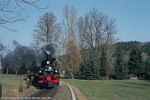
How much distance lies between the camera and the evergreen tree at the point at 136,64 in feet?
209

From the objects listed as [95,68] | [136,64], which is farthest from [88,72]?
[136,64]

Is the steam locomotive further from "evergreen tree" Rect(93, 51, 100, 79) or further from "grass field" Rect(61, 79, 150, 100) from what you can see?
"evergreen tree" Rect(93, 51, 100, 79)

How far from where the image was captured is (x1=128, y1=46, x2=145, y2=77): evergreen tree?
63.6 m

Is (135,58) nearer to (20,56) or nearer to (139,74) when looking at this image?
(139,74)

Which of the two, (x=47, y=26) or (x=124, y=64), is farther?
(x=124, y=64)

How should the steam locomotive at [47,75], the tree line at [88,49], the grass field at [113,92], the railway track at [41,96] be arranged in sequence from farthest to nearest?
1. the tree line at [88,49]
2. the steam locomotive at [47,75]
3. the grass field at [113,92]
4. the railway track at [41,96]

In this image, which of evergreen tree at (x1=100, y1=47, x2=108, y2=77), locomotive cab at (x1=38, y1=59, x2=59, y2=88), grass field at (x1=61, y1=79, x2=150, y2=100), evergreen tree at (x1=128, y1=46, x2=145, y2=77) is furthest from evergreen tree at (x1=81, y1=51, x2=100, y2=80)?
locomotive cab at (x1=38, y1=59, x2=59, y2=88)

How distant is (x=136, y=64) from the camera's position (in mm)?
63781

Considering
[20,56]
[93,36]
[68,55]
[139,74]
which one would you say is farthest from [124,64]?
[20,56]

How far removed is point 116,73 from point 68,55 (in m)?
15.4

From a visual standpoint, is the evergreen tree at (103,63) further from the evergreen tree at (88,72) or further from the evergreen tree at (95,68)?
the evergreen tree at (88,72)

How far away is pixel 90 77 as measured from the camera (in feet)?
191

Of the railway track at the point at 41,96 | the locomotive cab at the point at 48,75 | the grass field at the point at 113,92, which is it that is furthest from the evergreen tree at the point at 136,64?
the railway track at the point at 41,96

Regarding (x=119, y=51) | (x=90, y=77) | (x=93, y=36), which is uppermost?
(x=93, y=36)
